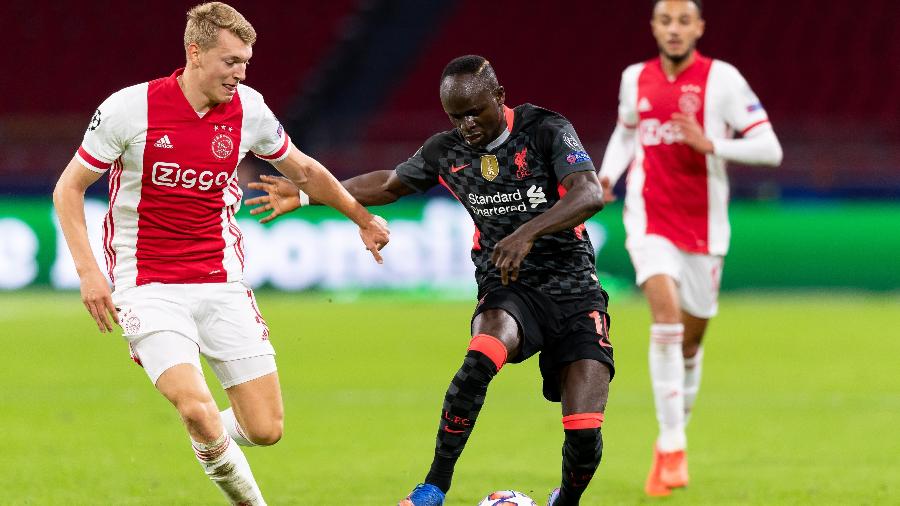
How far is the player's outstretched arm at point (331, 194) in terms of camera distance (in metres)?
6.48

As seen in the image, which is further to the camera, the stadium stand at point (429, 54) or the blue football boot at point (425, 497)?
the stadium stand at point (429, 54)

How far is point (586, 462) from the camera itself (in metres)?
6.13

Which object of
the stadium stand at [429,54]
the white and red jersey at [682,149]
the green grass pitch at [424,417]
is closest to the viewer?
the green grass pitch at [424,417]

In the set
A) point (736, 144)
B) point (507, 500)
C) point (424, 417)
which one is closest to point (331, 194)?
point (507, 500)

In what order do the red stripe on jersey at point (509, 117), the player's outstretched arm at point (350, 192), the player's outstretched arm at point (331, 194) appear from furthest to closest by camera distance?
the player's outstretched arm at point (350, 192)
the player's outstretched arm at point (331, 194)
the red stripe on jersey at point (509, 117)

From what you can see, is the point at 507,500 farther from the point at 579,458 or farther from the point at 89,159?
the point at 89,159

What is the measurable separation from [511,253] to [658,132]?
2676 millimetres

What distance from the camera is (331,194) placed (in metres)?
6.48

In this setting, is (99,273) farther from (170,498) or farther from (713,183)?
(713,183)

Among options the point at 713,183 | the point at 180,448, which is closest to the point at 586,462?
the point at 713,183

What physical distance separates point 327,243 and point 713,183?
29.8 ft

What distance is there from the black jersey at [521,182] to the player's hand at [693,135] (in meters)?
1.52

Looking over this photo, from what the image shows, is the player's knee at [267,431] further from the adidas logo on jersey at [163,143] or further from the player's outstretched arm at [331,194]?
the adidas logo on jersey at [163,143]

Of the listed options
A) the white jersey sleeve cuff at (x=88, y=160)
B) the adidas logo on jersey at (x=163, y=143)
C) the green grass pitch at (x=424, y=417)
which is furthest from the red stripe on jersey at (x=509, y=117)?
the green grass pitch at (x=424, y=417)
